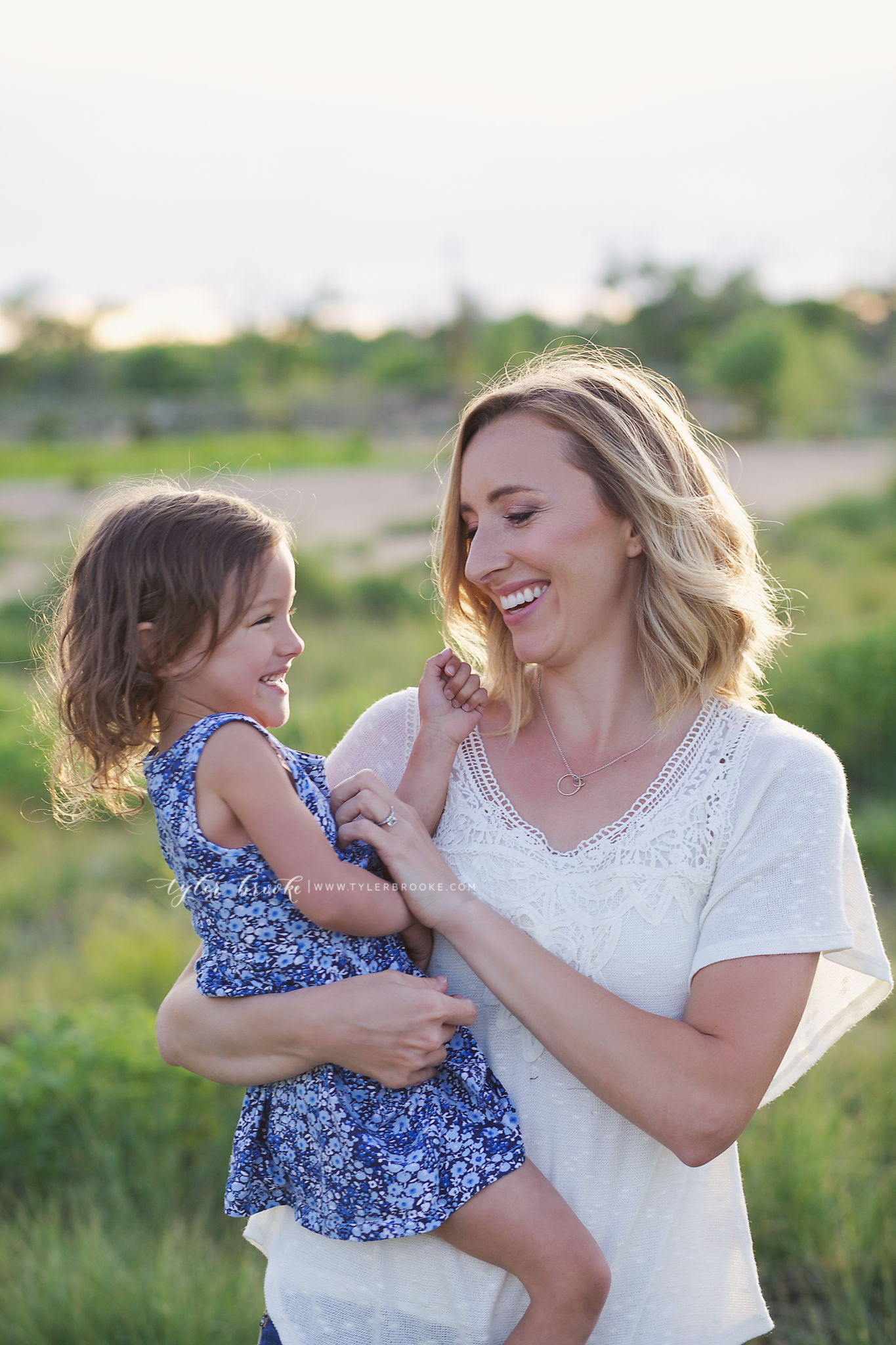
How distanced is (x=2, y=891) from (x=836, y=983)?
17.5 feet

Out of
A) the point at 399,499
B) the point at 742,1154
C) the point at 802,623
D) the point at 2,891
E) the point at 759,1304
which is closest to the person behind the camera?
the point at 759,1304

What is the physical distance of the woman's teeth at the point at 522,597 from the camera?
2.03 m

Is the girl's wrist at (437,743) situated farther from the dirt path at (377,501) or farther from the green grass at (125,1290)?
the dirt path at (377,501)

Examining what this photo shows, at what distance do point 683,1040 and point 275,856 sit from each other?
26.8 inches

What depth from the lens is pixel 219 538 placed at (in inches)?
78.9

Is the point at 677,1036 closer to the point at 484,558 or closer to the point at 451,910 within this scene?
the point at 451,910

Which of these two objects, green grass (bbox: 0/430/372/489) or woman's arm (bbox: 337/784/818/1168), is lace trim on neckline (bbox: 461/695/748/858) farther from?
green grass (bbox: 0/430/372/489)

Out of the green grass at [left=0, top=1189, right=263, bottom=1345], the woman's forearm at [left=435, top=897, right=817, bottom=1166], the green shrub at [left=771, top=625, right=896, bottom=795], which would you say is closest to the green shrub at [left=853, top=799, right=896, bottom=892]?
the green shrub at [left=771, top=625, right=896, bottom=795]

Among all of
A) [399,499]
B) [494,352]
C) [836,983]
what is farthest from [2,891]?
[494,352]

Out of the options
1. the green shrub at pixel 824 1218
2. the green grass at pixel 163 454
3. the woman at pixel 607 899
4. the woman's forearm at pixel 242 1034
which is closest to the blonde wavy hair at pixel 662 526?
the woman at pixel 607 899

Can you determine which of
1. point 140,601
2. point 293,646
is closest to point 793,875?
point 293,646

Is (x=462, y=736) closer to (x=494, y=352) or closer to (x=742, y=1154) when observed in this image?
(x=742, y=1154)

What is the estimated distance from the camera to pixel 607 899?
1810 mm

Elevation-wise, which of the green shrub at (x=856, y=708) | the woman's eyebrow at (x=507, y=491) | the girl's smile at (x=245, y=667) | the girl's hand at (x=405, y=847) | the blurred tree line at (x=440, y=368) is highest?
the blurred tree line at (x=440, y=368)
